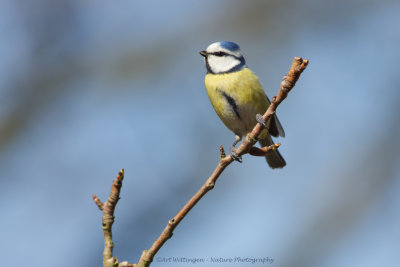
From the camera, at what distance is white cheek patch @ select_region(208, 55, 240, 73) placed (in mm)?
3622

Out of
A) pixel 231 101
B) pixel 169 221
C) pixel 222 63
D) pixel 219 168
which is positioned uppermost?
pixel 222 63

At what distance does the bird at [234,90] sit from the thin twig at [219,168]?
1496mm

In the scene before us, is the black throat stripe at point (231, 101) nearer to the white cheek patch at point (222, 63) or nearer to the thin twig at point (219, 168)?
the white cheek patch at point (222, 63)

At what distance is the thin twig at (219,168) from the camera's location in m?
1.45

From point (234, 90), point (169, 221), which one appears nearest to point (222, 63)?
point (234, 90)

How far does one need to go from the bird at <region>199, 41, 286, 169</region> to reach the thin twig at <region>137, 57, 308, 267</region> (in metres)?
1.50

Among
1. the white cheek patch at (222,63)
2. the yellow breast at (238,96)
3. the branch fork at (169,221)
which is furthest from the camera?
the white cheek patch at (222,63)

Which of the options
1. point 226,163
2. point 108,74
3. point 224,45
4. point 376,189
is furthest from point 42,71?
point 226,163

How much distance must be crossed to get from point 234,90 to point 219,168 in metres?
1.84

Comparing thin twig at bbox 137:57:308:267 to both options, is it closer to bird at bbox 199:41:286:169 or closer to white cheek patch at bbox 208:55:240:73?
bird at bbox 199:41:286:169

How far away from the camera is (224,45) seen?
3658 mm

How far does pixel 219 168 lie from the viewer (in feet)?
5.61

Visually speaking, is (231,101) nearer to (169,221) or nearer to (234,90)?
(234,90)

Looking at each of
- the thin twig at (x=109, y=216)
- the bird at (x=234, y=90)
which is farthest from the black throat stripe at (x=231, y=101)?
the thin twig at (x=109, y=216)
